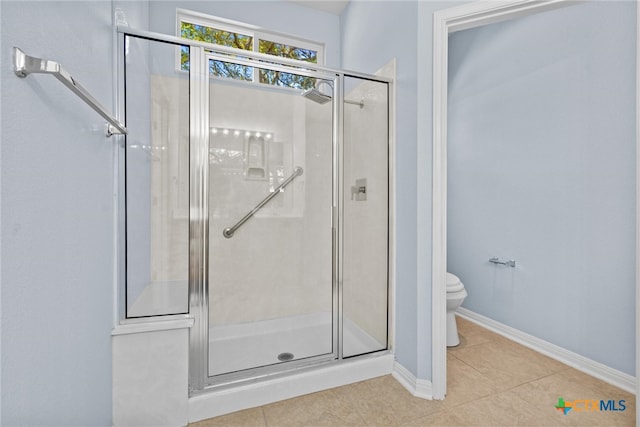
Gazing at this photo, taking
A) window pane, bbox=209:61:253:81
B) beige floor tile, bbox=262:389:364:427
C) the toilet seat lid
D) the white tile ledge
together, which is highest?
window pane, bbox=209:61:253:81

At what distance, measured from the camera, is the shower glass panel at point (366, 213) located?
6.34ft

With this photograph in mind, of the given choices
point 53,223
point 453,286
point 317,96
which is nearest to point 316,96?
point 317,96

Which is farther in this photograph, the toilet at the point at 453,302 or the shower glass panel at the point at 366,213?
the toilet at the point at 453,302

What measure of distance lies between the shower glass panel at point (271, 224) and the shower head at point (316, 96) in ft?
0.10

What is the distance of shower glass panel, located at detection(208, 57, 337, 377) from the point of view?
1.78m

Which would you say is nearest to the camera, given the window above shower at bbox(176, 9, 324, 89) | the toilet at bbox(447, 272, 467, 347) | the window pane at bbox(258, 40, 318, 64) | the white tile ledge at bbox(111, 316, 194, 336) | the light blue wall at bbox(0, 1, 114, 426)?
the light blue wall at bbox(0, 1, 114, 426)

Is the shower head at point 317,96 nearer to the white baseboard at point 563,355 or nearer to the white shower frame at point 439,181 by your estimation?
the white shower frame at point 439,181

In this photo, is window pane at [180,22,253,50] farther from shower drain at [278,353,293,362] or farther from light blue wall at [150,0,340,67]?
shower drain at [278,353,293,362]

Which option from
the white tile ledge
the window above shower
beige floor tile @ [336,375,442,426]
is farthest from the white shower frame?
the white tile ledge

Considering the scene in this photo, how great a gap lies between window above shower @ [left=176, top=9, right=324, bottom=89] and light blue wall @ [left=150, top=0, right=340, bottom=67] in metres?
0.05

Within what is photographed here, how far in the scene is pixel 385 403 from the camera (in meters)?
1.59

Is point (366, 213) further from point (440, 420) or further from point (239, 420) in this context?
point (239, 420)

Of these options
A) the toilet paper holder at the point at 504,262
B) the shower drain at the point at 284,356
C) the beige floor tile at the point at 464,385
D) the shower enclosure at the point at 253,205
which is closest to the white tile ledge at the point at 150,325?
the shower enclosure at the point at 253,205

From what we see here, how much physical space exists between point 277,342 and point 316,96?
160cm
